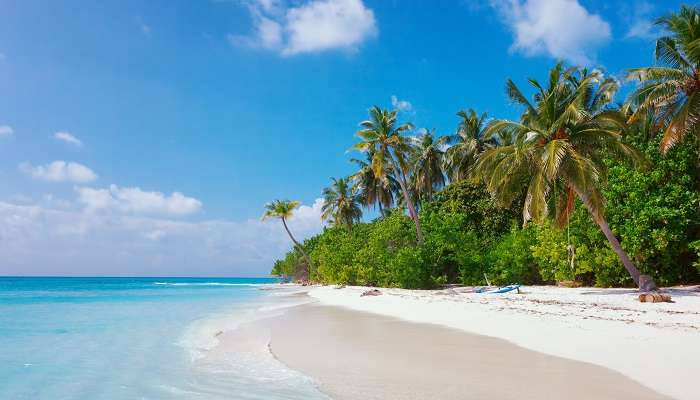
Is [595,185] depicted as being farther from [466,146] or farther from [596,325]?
[466,146]

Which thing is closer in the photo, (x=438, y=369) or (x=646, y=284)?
(x=438, y=369)

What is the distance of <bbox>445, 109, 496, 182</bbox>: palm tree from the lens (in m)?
35.2

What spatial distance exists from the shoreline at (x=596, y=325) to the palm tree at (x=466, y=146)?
2019 cm

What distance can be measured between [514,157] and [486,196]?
12367mm

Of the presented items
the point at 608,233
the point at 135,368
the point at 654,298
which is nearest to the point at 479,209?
the point at 608,233

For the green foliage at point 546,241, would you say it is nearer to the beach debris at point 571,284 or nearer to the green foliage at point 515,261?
the green foliage at point 515,261

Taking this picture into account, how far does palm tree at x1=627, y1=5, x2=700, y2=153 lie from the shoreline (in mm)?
5306

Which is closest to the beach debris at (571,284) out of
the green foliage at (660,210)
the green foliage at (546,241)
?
the green foliage at (546,241)

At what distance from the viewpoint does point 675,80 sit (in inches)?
573

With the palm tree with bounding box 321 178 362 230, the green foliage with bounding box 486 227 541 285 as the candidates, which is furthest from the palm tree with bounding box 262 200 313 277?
the green foliage with bounding box 486 227 541 285

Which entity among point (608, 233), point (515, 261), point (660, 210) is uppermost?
point (660, 210)

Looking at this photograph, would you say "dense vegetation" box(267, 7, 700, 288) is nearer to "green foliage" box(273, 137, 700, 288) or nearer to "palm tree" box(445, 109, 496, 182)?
"green foliage" box(273, 137, 700, 288)

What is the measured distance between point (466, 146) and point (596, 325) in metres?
27.5

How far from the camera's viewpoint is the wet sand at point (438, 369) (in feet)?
16.2
